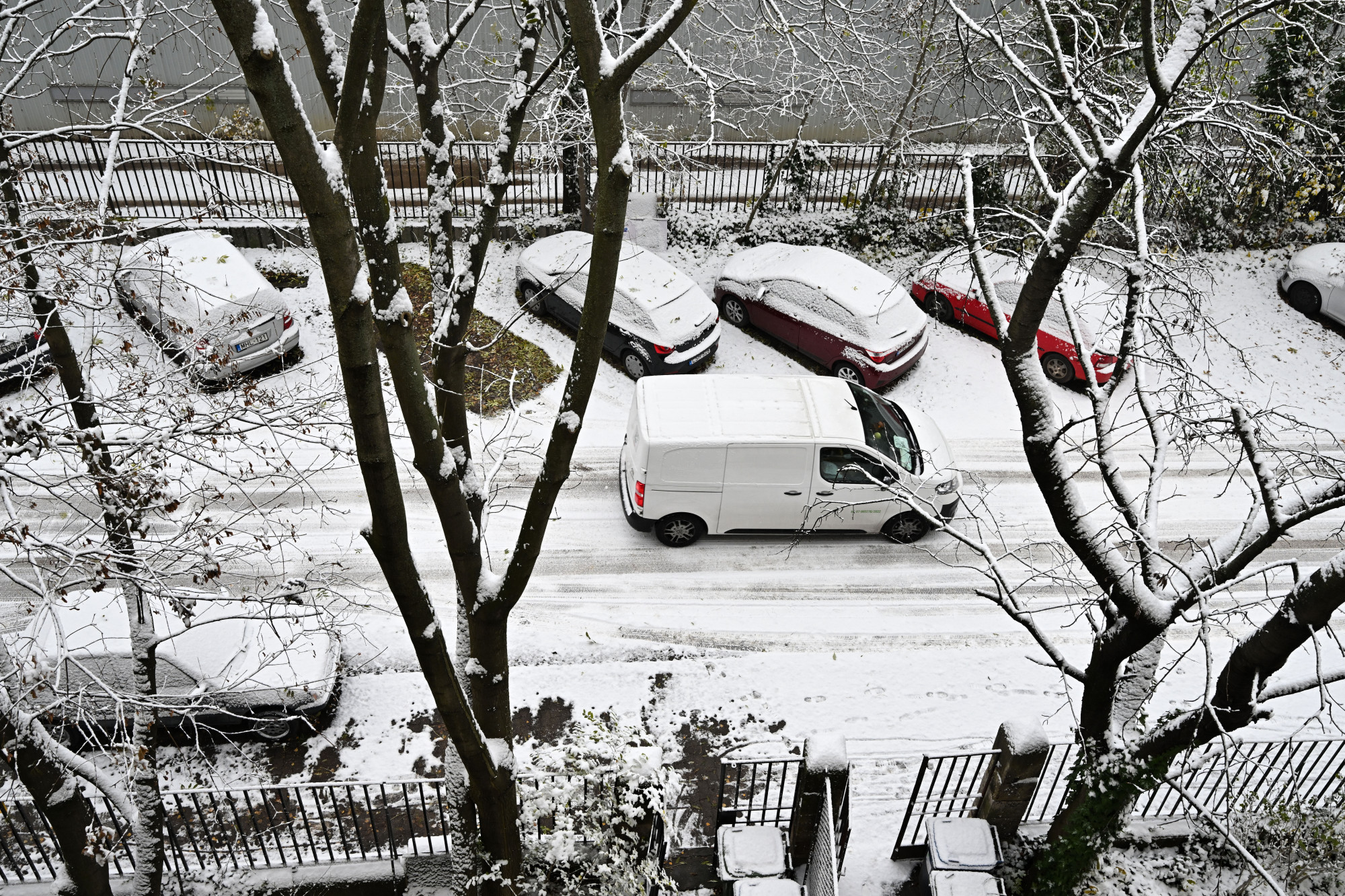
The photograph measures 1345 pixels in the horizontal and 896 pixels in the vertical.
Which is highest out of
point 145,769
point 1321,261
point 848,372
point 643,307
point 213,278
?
point 1321,261

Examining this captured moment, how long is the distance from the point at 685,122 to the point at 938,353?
24.8ft

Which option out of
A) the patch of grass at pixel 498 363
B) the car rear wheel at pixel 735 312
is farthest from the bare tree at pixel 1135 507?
the patch of grass at pixel 498 363

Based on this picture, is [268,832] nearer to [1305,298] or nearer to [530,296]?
[530,296]

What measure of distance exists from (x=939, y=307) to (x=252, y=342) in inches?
411

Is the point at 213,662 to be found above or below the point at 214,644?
below

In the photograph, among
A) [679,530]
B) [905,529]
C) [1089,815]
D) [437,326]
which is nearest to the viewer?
[437,326]

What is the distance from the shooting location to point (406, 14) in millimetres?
5672

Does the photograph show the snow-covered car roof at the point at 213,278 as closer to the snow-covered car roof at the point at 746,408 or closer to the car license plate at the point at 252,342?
the car license plate at the point at 252,342

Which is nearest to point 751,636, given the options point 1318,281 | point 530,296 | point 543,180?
point 530,296

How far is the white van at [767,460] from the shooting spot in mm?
9719

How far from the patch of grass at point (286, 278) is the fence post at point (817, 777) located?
1133 cm

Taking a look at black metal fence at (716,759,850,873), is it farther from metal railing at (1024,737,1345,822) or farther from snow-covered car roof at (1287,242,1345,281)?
snow-covered car roof at (1287,242,1345,281)

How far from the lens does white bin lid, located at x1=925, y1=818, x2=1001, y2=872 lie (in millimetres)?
7113

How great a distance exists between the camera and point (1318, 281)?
1501 cm
